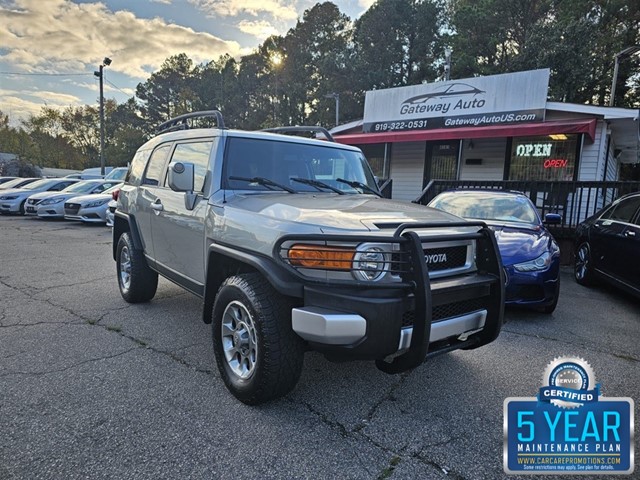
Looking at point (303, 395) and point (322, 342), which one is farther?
point (303, 395)

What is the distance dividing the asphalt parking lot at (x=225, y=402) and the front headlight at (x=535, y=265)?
0.61 metres

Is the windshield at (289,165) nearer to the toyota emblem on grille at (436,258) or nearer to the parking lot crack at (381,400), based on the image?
the toyota emblem on grille at (436,258)

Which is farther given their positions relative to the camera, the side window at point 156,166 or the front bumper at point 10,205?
the front bumper at point 10,205

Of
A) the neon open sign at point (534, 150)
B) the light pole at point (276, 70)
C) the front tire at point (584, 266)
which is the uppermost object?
the light pole at point (276, 70)

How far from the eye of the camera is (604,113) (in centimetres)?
1034

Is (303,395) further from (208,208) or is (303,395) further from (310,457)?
(208,208)

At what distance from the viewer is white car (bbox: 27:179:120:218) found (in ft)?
45.7

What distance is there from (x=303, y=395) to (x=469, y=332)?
1.20 metres

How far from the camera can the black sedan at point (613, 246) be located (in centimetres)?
500

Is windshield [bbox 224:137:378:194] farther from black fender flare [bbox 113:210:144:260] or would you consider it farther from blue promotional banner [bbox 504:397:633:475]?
blue promotional banner [bbox 504:397:633:475]

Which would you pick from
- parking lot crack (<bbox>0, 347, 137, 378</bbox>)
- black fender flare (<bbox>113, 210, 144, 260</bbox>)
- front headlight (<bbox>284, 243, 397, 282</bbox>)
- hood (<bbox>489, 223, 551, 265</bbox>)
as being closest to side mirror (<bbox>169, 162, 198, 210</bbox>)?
front headlight (<bbox>284, 243, 397, 282</bbox>)

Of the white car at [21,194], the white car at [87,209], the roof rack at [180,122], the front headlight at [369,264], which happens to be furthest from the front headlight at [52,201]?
the front headlight at [369,264]

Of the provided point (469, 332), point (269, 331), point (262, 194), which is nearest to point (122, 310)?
point (262, 194)

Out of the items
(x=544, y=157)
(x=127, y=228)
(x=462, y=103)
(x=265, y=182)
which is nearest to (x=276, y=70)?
(x=462, y=103)
